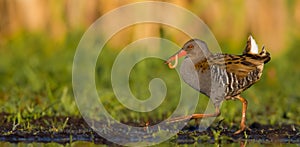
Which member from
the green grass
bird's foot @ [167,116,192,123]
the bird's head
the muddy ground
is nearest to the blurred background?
the green grass

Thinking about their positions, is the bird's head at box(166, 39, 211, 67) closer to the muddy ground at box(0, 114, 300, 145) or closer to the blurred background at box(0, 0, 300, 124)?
the muddy ground at box(0, 114, 300, 145)

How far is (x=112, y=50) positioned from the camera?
13.2 meters

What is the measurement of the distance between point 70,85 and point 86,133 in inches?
114

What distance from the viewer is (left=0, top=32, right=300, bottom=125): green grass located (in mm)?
9062

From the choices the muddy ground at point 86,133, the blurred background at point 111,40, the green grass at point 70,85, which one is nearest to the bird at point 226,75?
the muddy ground at point 86,133

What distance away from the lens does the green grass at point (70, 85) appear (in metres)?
9.06

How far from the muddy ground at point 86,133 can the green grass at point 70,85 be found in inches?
7.3

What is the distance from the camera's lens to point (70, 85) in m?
10.6

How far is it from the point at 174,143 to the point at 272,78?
4373 mm

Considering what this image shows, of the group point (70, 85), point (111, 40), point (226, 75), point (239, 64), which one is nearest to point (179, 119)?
point (226, 75)

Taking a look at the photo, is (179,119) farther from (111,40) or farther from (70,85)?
(111,40)

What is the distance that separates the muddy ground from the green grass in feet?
0.61

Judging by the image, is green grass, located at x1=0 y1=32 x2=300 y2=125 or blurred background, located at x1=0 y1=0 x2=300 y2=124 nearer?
green grass, located at x1=0 y1=32 x2=300 y2=125

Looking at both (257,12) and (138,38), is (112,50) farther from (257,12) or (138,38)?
(257,12)
